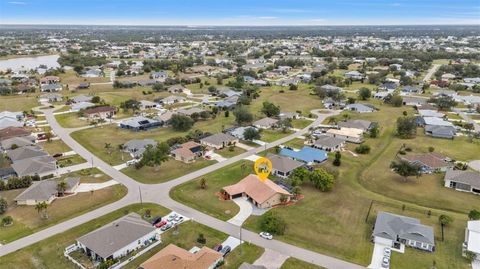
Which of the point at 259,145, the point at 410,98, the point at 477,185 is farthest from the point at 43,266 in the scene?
the point at 410,98

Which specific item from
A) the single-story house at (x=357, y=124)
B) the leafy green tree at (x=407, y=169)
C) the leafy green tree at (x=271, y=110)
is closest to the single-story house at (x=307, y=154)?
the leafy green tree at (x=407, y=169)

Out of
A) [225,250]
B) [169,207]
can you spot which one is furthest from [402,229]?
[169,207]

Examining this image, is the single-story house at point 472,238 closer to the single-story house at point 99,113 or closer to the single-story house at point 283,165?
the single-story house at point 283,165

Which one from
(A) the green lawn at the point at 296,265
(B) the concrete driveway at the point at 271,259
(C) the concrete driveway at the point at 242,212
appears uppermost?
(C) the concrete driveway at the point at 242,212

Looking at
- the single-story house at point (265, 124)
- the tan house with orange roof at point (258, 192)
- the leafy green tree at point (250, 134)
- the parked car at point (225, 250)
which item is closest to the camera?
the parked car at point (225, 250)

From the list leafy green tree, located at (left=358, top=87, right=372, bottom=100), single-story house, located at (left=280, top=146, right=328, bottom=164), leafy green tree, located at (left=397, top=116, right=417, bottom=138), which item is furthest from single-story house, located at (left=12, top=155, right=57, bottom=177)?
leafy green tree, located at (left=358, top=87, right=372, bottom=100)

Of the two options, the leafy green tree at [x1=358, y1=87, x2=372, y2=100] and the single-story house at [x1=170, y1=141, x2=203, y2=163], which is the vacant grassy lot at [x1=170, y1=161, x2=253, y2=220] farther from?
the leafy green tree at [x1=358, y1=87, x2=372, y2=100]

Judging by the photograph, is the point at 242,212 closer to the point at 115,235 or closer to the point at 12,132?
the point at 115,235
